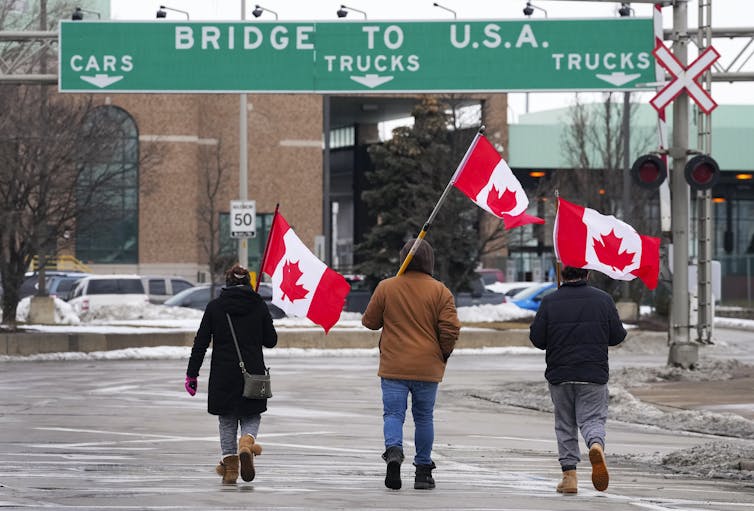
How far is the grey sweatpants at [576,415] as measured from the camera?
1024cm

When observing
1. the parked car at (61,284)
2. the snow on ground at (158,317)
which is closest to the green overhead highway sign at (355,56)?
the snow on ground at (158,317)

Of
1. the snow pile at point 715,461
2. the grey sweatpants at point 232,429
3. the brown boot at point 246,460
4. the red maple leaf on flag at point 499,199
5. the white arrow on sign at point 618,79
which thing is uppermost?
the white arrow on sign at point 618,79

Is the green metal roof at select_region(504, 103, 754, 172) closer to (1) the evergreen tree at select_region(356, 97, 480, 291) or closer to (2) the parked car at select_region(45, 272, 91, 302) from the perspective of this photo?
(1) the evergreen tree at select_region(356, 97, 480, 291)

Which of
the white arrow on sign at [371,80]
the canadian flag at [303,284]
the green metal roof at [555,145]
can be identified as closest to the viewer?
the canadian flag at [303,284]

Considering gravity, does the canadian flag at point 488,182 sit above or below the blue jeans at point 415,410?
above

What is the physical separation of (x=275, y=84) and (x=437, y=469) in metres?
16.7

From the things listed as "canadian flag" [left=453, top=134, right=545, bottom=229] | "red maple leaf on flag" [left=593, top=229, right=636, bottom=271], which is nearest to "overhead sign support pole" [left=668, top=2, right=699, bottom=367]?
"red maple leaf on flag" [left=593, top=229, right=636, bottom=271]

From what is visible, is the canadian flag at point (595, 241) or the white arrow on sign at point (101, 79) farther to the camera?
the white arrow on sign at point (101, 79)

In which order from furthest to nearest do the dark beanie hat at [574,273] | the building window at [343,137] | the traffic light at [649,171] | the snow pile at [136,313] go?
the building window at [343,137], the snow pile at [136,313], the traffic light at [649,171], the dark beanie hat at [574,273]

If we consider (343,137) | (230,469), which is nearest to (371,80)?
(230,469)

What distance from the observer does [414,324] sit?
10500 millimetres

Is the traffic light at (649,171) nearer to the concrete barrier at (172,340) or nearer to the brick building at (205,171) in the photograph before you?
the concrete barrier at (172,340)

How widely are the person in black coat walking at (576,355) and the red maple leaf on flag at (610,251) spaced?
198 cm

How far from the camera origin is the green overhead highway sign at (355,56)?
27281mm
